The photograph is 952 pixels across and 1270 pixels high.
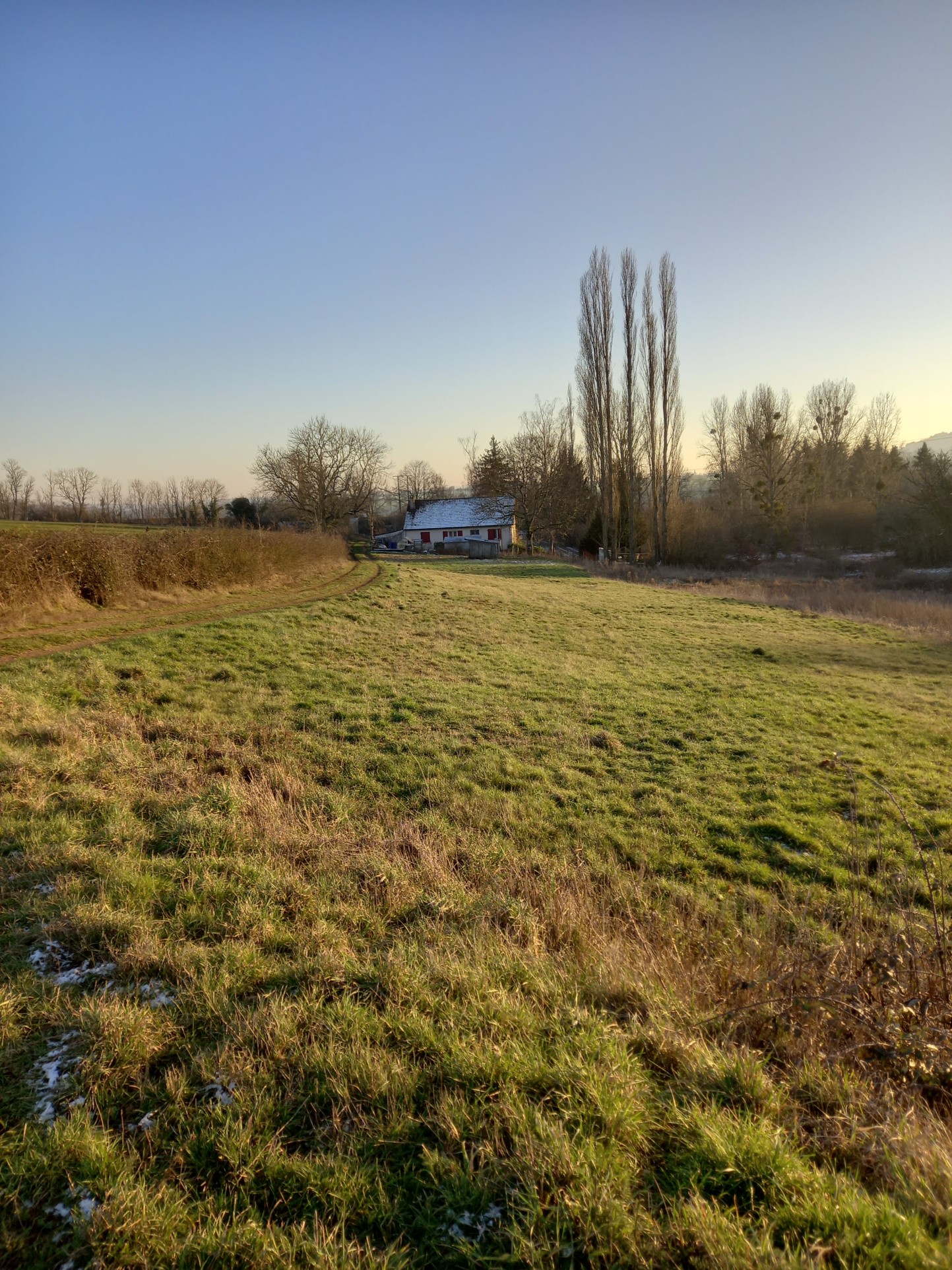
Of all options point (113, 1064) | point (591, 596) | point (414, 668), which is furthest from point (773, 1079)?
point (591, 596)

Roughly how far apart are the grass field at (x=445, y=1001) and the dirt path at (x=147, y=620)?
6.09 feet

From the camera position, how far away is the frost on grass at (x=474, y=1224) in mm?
1852

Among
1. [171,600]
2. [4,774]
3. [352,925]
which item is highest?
[171,600]

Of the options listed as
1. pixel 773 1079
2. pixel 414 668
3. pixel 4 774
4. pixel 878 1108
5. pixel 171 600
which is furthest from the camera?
pixel 171 600

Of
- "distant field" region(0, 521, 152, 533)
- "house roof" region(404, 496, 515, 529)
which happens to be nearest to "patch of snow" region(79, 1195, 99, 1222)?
"distant field" region(0, 521, 152, 533)

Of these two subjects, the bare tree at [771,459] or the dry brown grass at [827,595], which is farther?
the bare tree at [771,459]

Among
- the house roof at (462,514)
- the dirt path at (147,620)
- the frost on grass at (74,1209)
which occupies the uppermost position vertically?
the house roof at (462,514)

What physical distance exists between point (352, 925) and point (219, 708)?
550 cm

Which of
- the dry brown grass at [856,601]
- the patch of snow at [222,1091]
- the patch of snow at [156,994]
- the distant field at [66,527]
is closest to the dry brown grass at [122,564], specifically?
the distant field at [66,527]

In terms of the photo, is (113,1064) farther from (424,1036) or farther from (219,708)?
(219,708)

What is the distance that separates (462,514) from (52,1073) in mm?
62239

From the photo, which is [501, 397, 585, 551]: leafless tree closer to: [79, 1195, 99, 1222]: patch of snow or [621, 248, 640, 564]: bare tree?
[621, 248, 640, 564]: bare tree

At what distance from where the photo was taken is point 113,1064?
2.53 metres

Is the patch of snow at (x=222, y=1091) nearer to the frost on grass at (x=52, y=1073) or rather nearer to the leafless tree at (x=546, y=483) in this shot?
the frost on grass at (x=52, y=1073)
